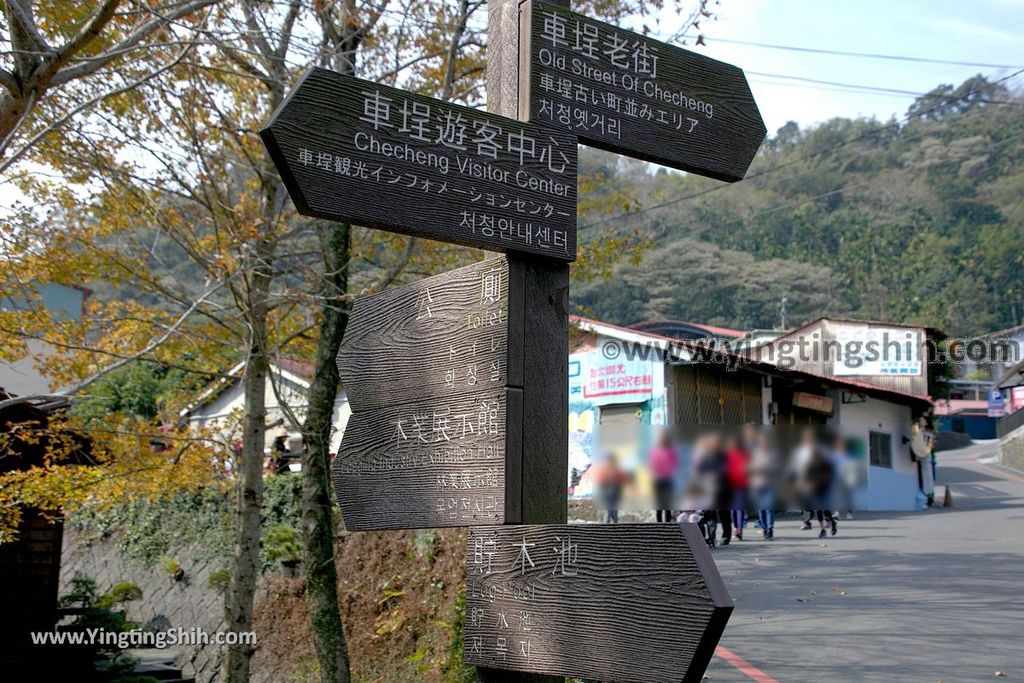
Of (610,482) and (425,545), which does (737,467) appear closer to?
(610,482)

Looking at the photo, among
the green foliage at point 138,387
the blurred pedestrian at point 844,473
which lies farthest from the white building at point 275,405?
the blurred pedestrian at point 844,473

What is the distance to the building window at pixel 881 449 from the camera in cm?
2625

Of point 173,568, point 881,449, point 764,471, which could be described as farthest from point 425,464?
point 881,449

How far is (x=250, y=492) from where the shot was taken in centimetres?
1110

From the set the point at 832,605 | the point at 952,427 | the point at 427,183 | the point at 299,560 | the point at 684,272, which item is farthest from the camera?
the point at 684,272

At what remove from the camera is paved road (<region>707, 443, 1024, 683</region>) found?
7.95 m

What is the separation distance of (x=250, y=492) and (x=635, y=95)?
9030 millimetres

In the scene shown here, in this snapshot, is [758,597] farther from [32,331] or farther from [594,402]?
[594,402]

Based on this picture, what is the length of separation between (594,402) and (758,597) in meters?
11.7

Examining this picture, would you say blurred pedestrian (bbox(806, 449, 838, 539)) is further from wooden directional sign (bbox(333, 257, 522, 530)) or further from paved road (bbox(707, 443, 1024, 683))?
paved road (bbox(707, 443, 1024, 683))

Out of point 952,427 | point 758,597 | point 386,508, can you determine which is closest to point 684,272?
point 952,427

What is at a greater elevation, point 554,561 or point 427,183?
point 427,183

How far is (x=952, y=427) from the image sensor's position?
58.9m

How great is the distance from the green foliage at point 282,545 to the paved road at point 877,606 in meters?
7.73
